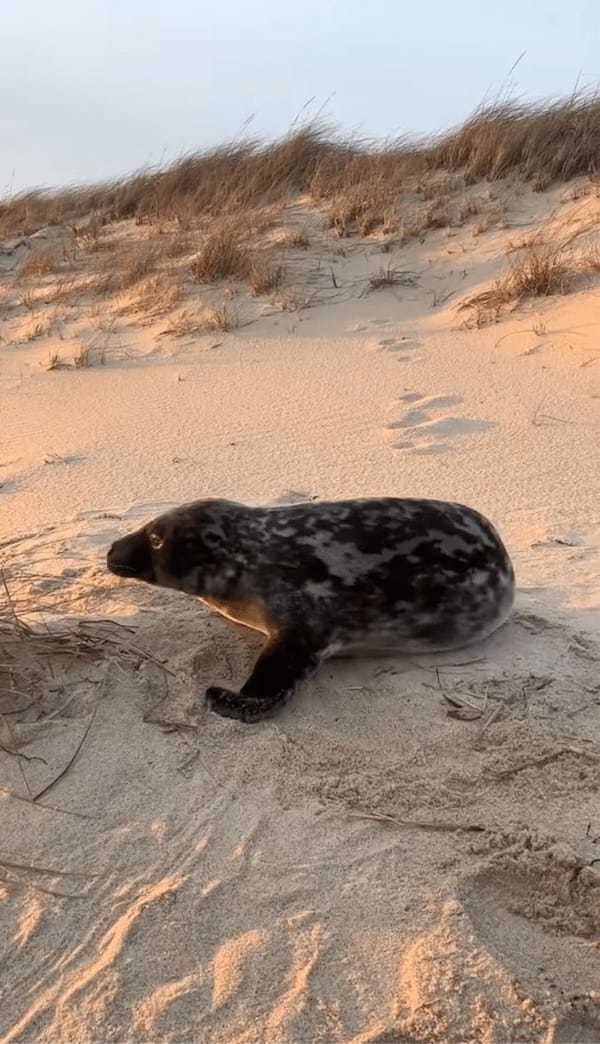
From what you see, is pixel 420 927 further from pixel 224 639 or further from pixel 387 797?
pixel 224 639

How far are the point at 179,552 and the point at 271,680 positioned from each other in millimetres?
584

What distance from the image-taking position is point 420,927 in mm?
1927

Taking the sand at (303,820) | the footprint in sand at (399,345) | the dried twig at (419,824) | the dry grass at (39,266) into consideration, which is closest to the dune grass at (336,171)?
the dry grass at (39,266)

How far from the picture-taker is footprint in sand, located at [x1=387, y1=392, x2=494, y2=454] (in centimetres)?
563

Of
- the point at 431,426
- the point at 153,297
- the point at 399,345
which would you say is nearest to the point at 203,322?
the point at 153,297

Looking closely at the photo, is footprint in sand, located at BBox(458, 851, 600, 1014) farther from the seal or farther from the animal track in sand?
Answer: the seal

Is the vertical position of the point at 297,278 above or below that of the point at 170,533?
below

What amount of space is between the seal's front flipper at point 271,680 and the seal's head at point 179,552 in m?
0.34

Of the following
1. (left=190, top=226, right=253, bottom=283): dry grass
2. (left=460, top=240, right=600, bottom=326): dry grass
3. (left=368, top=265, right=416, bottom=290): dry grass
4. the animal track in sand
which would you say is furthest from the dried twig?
(left=190, top=226, right=253, bottom=283): dry grass

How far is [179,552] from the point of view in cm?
309

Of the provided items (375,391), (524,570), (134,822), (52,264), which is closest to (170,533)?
(134,822)

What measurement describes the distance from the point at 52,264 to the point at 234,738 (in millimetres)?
9713

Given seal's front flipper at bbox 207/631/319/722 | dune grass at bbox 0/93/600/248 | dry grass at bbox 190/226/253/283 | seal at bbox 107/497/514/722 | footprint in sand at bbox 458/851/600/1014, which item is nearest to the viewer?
footprint in sand at bbox 458/851/600/1014

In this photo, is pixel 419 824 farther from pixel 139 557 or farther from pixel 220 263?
pixel 220 263
